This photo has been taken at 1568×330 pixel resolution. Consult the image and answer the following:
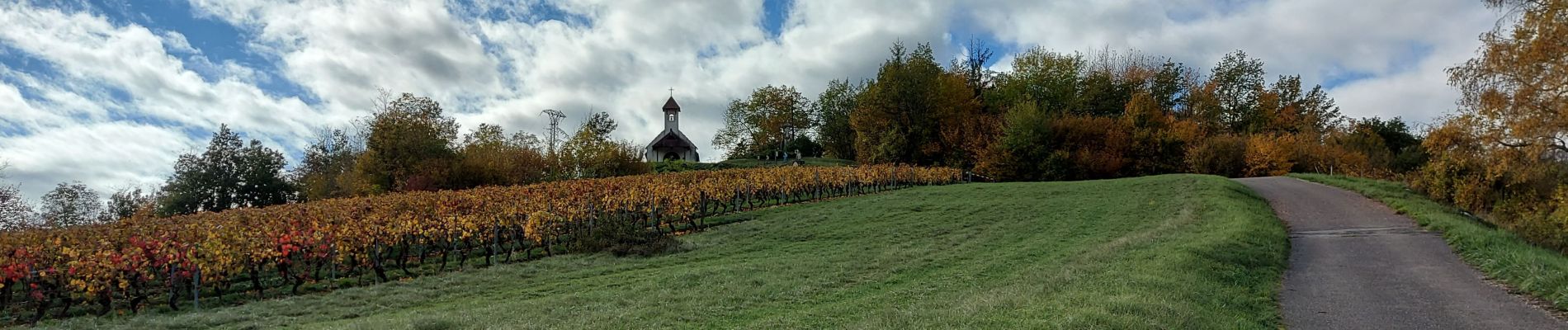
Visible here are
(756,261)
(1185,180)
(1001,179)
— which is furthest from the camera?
(1001,179)

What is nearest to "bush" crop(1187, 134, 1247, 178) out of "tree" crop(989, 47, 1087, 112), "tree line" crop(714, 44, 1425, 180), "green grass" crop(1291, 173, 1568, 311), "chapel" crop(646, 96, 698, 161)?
"tree line" crop(714, 44, 1425, 180)

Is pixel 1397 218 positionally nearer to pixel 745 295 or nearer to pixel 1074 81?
pixel 745 295

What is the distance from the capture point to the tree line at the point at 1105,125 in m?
42.0

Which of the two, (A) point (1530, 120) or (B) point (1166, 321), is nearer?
(B) point (1166, 321)

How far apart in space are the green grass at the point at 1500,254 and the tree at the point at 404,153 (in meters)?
36.4

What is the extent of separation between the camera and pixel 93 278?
1078cm

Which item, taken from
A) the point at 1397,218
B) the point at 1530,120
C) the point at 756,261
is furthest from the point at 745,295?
the point at 1530,120

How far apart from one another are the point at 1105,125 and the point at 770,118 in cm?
3542

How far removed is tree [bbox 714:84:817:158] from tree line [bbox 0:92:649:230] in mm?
30335

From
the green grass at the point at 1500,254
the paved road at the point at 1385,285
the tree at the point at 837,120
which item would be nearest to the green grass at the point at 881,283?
the paved road at the point at 1385,285

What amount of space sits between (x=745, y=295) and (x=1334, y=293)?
298 inches

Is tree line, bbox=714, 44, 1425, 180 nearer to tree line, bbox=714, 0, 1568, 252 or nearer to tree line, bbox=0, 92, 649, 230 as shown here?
tree line, bbox=714, 0, 1568, 252

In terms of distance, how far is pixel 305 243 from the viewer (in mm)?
13516

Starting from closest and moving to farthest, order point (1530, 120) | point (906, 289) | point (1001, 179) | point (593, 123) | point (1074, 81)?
point (906, 289) < point (1530, 120) < point (1001, 179) < point (1074, 81) < point (593, 123)
